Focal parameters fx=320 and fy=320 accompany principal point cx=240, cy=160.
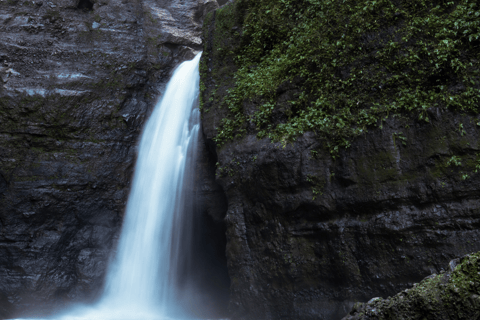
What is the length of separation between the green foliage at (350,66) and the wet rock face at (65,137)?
14.9ft

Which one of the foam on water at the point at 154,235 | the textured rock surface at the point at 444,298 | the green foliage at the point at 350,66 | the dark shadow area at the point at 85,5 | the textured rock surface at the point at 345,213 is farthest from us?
the dark shadow area at the point at 85,5

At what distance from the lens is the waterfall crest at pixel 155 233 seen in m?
8.52

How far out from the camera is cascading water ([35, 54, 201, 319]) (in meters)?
8.52

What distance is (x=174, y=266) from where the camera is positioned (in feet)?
28.7

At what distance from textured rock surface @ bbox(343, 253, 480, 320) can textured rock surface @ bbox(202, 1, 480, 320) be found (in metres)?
2.82

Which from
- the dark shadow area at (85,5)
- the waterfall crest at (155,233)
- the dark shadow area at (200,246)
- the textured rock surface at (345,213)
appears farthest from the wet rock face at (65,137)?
the textured rock surface at (345,213)

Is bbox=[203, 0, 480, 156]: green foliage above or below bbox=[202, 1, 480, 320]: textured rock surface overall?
above

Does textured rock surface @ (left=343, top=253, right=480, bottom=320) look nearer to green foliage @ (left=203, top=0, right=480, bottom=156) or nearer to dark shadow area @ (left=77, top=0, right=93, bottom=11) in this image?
green foliage @ (left=203, top=0, right=480, bottom=156)

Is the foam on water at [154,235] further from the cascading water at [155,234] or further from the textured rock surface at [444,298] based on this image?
the textured rock surface at [444,298]

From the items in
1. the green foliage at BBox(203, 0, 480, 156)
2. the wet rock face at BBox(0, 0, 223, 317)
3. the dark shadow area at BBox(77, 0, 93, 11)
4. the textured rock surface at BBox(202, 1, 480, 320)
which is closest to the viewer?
the textured rock surface at BBox(202, 1, 480, 320)

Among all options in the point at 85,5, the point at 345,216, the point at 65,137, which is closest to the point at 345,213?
the point at 345,216

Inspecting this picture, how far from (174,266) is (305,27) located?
6.86m

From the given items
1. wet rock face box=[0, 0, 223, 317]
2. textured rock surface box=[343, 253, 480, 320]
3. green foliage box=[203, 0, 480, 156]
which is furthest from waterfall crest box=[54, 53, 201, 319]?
textured rock surface box=[343, 253, 480, 320]

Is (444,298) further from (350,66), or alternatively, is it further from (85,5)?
(85,5)
